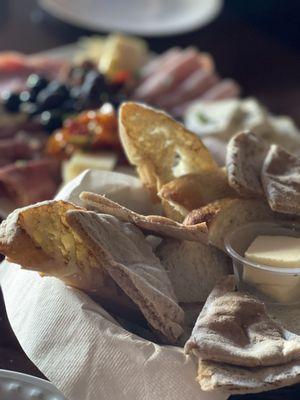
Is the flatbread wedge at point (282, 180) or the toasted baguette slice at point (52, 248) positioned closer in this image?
the toasted baguette slice at point (52, 248)

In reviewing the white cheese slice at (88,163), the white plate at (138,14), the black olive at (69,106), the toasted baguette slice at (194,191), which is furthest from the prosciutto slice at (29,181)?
the white plate at (138,14)

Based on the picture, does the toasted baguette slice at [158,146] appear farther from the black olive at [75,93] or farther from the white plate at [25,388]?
the black olive at [75,93]

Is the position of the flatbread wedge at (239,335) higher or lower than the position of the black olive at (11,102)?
higher

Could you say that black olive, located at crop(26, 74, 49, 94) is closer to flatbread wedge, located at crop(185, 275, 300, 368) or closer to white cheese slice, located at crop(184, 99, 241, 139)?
white cheese slice, located at crop(184, 99, 241, 139)

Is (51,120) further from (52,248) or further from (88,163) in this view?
(52,248)

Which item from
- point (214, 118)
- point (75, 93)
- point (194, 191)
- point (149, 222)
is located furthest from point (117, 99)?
point (149, 222)

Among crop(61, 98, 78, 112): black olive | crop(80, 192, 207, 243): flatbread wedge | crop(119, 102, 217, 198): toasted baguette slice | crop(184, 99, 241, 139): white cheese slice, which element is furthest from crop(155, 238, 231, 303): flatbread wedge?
crop(61, 98, 78, 112): black olive
